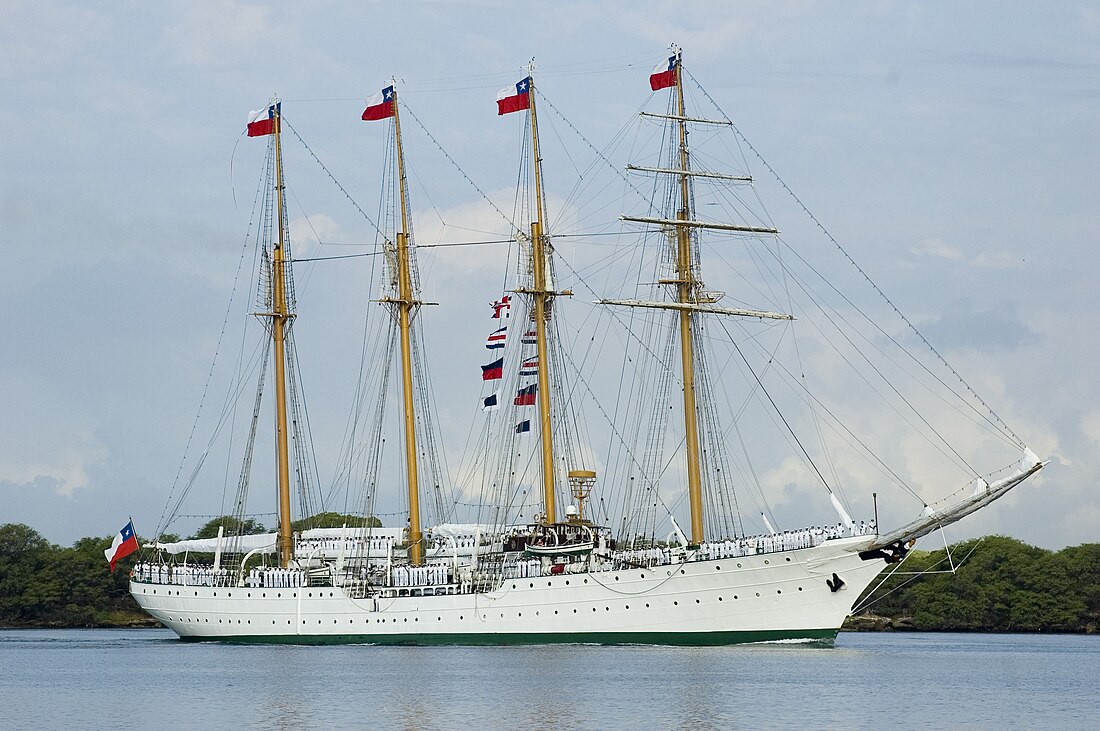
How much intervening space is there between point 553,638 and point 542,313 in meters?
20.8

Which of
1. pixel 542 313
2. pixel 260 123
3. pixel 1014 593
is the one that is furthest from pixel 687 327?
pixel 1014 593

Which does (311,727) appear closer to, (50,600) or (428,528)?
(428,528)

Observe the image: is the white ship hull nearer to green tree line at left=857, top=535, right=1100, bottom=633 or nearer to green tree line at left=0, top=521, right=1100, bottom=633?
green tree line at left=0, top=521, right=1100, bottom=633

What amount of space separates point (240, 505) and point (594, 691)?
47880mm

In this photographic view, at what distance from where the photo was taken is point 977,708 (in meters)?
58.2

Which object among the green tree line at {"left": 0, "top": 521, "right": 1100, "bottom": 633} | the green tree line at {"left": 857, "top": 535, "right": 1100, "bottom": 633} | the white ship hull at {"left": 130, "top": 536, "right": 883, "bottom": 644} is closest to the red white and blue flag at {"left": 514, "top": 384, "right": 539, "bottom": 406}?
the white ship hull at {"left": 130, "top": 536, "right": 883, "bottom": 644}

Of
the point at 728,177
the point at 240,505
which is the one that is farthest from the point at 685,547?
the point at 240,505

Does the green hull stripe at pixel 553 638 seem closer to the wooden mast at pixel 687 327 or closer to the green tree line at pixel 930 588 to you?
the wooden mast at pixel 687 327

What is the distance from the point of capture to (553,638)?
84.9 metres

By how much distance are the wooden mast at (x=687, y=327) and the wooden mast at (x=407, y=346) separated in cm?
1830

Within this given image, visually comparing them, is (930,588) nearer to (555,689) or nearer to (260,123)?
(260,123)

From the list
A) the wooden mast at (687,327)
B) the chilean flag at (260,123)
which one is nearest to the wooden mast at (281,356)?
the chilean flag at (260,123)

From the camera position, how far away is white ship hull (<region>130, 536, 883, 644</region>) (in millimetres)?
79062

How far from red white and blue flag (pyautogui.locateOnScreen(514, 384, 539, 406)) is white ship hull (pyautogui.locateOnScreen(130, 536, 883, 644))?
12.3 metres
